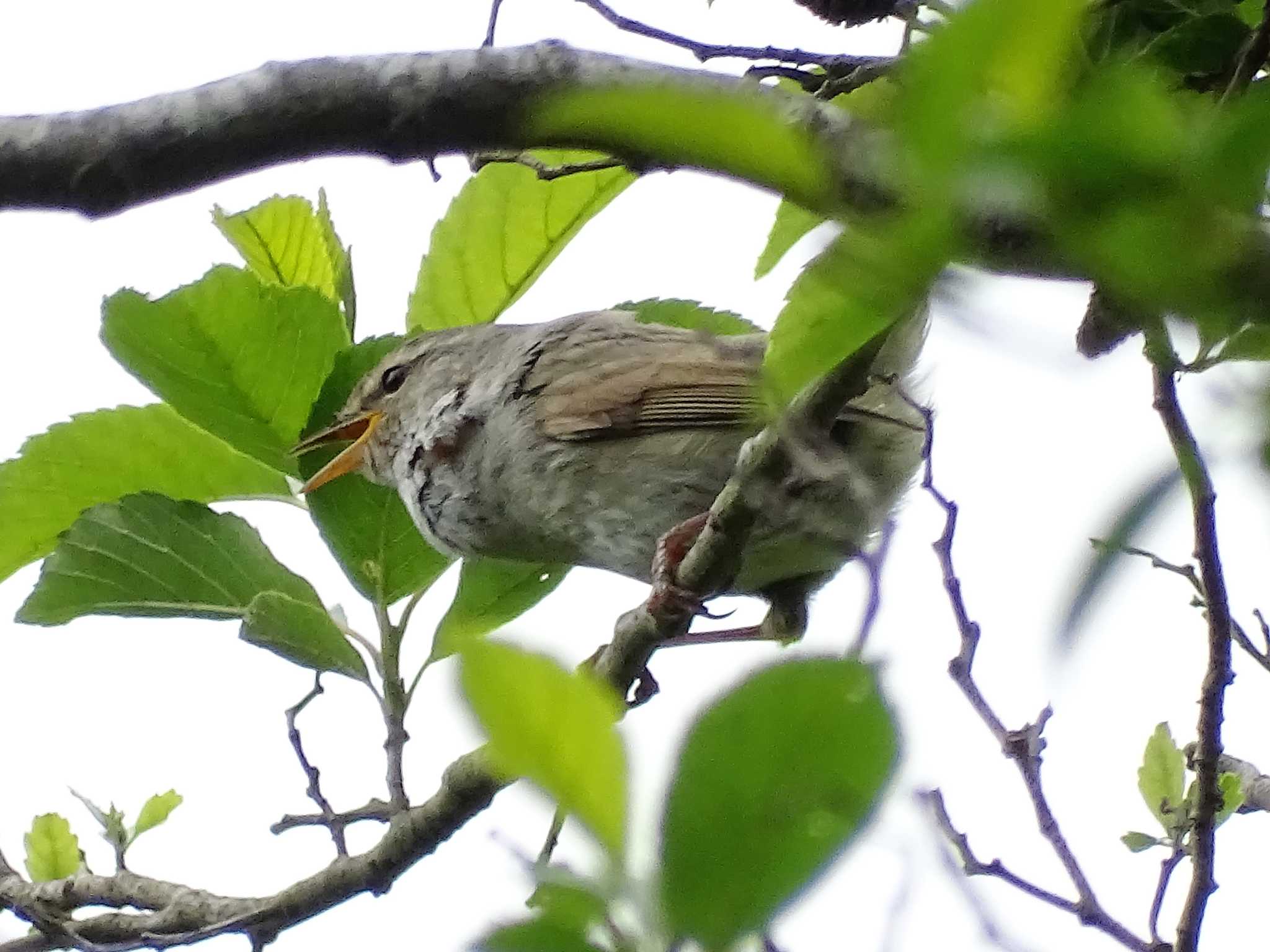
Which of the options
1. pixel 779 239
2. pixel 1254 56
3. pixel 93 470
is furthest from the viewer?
pixel 93 470

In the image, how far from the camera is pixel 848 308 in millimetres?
578

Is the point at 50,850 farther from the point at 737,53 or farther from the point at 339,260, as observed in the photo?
the point at 737,53

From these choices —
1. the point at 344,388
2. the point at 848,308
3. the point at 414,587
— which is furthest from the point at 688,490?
the point at 848,308

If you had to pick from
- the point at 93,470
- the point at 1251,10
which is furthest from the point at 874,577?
the point at 93,470

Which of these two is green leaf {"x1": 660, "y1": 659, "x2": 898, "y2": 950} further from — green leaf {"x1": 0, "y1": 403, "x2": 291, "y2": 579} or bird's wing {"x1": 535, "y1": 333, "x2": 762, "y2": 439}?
bird's wing {"x1": 535, "y1": 333, "x2": 762, "y2": 439}

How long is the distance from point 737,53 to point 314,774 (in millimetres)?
1683

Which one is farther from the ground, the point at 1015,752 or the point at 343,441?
the point at 343,441

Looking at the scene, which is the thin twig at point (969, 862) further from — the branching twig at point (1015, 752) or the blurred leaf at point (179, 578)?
the blurred leaf at point (179, 578)

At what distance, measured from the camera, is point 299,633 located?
2.83 m

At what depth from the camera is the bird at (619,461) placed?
11.3 ft

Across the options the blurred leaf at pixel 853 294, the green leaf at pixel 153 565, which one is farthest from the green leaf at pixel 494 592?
the blurred leaf at pixel 853 294

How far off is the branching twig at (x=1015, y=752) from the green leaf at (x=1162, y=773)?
66 centimetres

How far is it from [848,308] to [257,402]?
2533 mm

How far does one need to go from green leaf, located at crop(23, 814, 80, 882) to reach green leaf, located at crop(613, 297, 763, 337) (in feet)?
5.67
